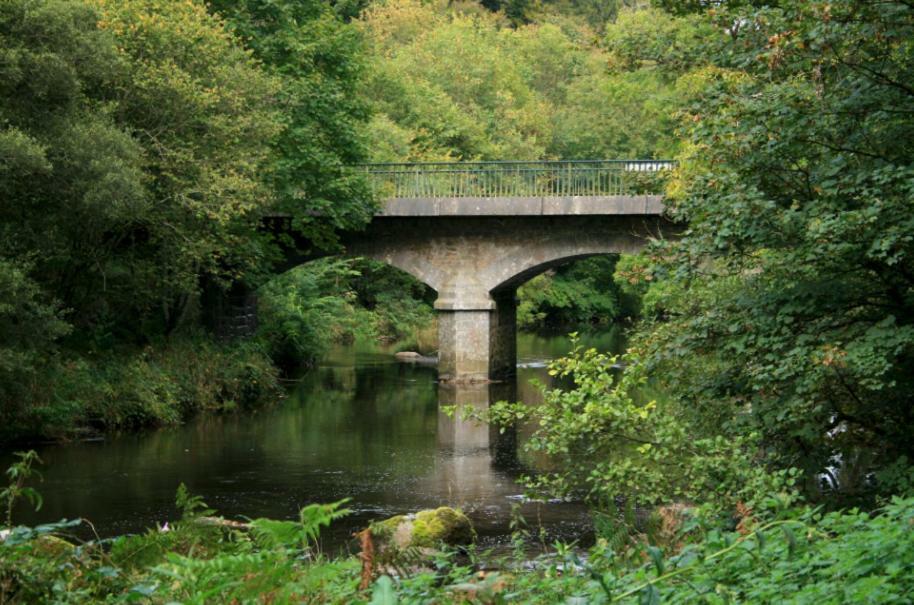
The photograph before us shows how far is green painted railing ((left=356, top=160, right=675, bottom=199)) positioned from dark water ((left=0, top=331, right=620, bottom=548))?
14.3 ft

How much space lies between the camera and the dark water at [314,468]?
1293 centimetres

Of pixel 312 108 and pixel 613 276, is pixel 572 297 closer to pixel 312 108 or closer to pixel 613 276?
pixel 312 108

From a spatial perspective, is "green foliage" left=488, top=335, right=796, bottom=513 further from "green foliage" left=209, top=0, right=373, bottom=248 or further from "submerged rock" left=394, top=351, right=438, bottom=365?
"submerged rock" left=394, top=351, right=438, bottom=365

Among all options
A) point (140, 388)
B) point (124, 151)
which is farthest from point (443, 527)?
point (140, 388)

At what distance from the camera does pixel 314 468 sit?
16.0m

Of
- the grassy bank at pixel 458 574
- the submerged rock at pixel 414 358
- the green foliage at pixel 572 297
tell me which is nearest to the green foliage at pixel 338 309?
the submerged rock at pixel 414 358

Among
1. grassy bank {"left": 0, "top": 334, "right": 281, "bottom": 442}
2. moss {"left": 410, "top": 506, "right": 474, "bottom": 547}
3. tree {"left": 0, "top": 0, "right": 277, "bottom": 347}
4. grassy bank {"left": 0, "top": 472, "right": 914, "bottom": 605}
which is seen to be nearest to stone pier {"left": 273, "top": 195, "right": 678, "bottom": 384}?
grassy bank {"left": 0, "top": 334, "right": 281, "bottom": 442}

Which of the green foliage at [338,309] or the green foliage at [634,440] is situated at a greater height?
the green foliage at [338,309]

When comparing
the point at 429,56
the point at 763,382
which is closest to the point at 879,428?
the point at 763,382

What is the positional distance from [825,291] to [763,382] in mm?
777

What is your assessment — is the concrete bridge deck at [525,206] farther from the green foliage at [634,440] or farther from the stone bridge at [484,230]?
the green foliage at [634,440]

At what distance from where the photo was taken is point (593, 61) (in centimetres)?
5700

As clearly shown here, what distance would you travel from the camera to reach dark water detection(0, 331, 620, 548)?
12.9 metres

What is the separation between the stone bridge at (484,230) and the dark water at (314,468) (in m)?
2.60
